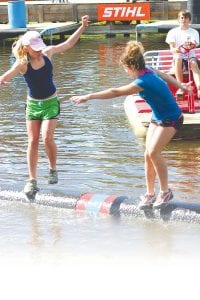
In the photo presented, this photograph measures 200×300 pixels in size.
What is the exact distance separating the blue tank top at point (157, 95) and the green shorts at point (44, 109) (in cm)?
129

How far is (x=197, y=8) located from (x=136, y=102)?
38.5ft

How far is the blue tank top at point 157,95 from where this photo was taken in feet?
24.9

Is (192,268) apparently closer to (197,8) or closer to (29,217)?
(29,217)

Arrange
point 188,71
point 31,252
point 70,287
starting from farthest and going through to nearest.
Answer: point 188,71, point 31,252, point 70,287

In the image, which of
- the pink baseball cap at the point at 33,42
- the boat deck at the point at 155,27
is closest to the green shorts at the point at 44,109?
the pink baseball cap at the point at 33,42

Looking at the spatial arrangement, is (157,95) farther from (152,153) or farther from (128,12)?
(128,12)

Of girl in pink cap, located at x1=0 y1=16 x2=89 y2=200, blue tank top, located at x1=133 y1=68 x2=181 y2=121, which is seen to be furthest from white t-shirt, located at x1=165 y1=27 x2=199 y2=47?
blue tank top, located at x1=133 y1=68 x2=181 y2=121

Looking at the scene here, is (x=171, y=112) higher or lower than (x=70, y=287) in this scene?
higher

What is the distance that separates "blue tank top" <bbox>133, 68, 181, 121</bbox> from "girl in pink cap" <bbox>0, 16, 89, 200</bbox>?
4.18 feet

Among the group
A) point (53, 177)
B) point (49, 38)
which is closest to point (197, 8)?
point (49, 38)

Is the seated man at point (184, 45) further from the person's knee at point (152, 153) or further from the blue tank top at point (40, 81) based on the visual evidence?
the person's knee at point (152, 153)

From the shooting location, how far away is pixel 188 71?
42.9 feet

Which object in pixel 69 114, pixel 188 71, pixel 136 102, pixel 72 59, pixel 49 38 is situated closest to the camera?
pixel 188 71

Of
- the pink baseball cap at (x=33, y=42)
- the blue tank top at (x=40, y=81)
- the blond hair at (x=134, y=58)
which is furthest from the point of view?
the blue tank top at (x=40, y=81)
